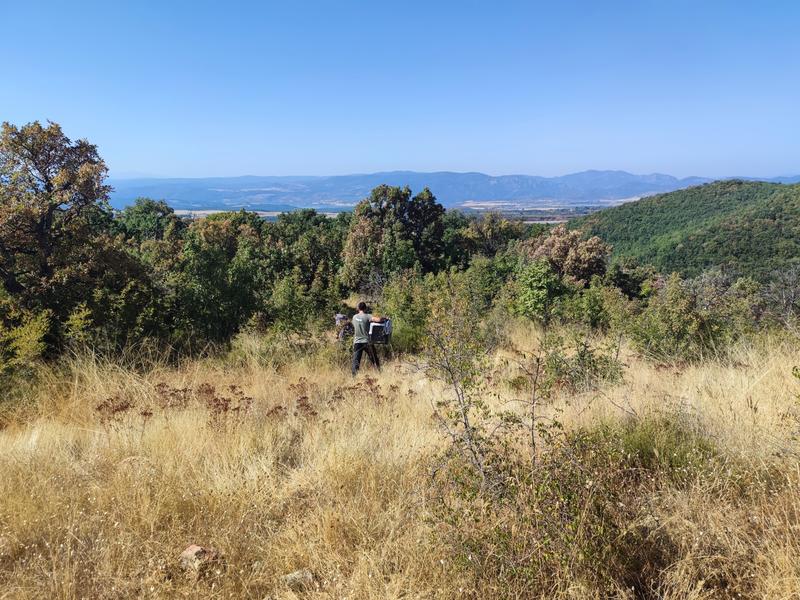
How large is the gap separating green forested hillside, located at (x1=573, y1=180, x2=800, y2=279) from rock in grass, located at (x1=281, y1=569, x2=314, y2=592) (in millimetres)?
35016

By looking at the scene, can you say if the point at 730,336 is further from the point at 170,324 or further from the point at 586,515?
the point at 170,324

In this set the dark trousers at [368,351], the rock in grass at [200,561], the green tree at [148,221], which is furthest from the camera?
the green tree at [148,221]

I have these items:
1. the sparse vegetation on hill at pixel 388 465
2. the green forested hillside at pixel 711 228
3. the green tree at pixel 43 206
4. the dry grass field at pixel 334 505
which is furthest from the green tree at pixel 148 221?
the green forested hillside at pixel 711 228

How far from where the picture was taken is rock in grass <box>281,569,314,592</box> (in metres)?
2.01

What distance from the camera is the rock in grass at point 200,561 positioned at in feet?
6.82

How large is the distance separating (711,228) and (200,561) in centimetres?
6690

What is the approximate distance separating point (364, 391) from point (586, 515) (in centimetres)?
301

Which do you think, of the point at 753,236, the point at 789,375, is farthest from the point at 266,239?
the point at 753,236

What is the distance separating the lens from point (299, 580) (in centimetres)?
204

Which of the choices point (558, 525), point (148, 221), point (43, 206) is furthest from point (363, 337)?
point (148, 221)

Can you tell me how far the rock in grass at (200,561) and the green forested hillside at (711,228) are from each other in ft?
115

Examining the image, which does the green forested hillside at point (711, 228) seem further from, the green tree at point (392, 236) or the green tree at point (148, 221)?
the green tree at point (148, 221)

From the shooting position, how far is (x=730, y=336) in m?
6.75

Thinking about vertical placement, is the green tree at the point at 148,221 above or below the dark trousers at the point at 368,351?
above
